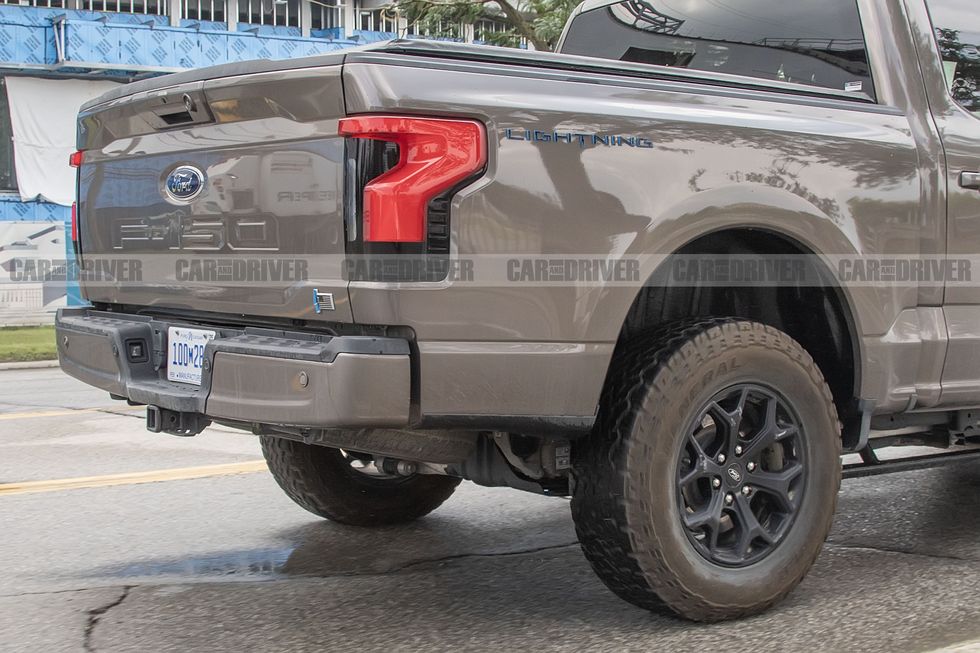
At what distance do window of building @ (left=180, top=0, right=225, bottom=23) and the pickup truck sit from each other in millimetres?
27152

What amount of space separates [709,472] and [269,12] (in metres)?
29.1

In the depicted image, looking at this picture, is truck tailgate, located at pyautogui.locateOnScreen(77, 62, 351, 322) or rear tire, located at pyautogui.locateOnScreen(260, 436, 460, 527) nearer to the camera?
truck tailgate, located at pyautogui.locateOnScreen(77, 62, 351, 322)

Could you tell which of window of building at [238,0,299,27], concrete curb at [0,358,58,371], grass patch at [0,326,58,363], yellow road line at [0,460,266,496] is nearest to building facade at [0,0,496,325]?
window of building at [238,0,299,27]

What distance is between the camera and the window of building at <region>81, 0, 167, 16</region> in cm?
2809

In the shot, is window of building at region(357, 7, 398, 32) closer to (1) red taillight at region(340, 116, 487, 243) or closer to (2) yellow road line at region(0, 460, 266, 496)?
(2) yellow road line at region(0, 460, 266, 496)

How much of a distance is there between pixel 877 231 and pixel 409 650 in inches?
79.7

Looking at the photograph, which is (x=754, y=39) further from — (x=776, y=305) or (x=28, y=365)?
(x=28, y=365)

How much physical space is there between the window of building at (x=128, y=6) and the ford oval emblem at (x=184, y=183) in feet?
86.8

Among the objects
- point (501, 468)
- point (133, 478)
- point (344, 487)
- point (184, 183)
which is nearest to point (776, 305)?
point (501, 468)

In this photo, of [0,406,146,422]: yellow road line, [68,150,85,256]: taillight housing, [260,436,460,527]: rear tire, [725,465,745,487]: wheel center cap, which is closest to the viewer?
[725,465,745,487]: wheel center cap

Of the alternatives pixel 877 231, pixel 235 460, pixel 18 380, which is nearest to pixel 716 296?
pixel 877 231

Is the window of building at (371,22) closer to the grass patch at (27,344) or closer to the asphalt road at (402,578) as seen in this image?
the grass patch at (27,344)

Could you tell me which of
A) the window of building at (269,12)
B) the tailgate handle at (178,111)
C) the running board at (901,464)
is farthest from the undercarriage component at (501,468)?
the window of building at (269,12)

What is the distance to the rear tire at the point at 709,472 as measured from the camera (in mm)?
3420
